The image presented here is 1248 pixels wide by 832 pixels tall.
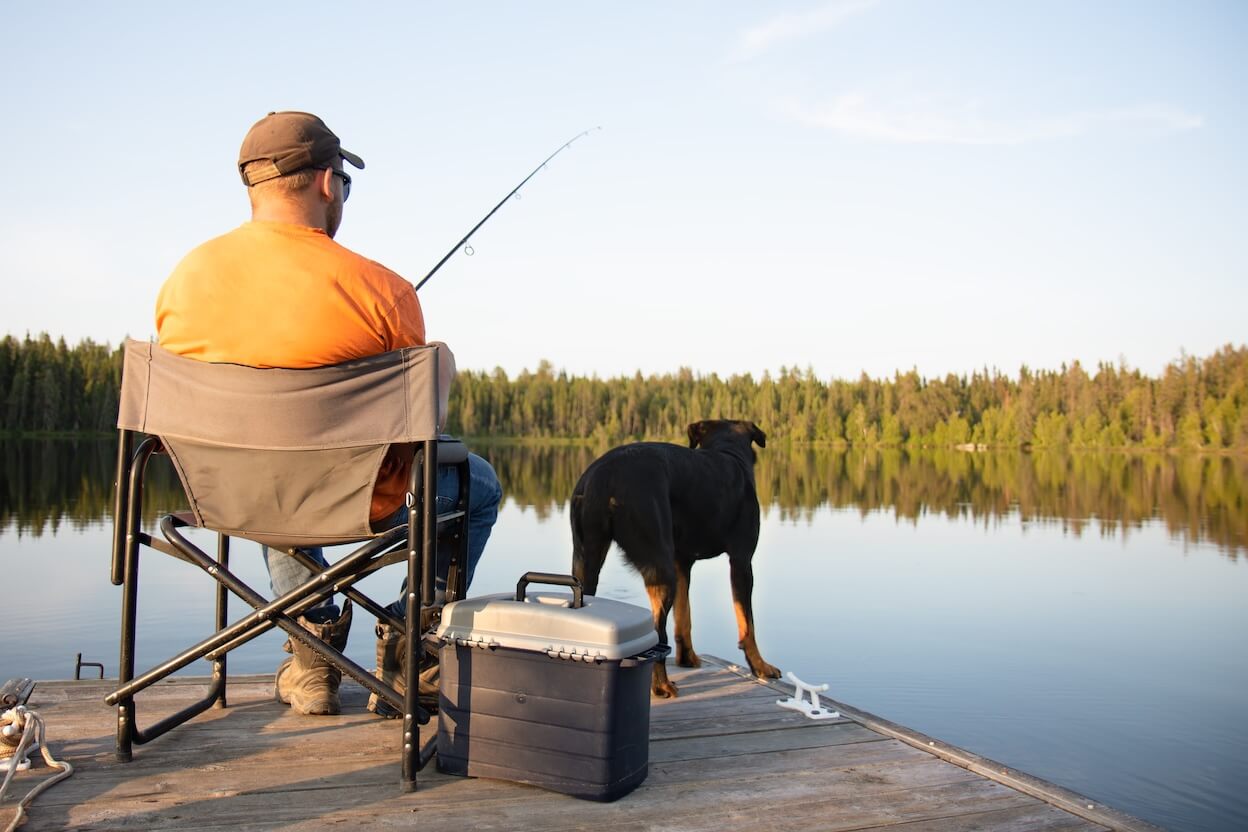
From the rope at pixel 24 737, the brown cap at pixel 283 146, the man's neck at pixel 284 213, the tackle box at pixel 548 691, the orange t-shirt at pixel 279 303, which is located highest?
the brown cap at pixel 283 146

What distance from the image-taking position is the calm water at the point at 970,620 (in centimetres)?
686

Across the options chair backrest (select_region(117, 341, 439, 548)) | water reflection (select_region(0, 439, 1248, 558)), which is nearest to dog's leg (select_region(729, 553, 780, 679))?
chair backrest (select_region(117, 341, 439, 548))

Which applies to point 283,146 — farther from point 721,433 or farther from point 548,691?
point 721,433

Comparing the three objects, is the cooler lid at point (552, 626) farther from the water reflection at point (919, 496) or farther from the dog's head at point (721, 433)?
the water reflection at point (919, 496)

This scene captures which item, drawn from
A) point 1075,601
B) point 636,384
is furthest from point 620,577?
point 636,384

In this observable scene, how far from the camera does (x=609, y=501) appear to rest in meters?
4.26

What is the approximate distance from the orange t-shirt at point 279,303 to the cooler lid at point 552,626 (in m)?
0.79

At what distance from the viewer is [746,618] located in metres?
4.77

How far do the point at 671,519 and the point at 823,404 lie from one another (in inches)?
4389

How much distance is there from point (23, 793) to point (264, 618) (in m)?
0.72

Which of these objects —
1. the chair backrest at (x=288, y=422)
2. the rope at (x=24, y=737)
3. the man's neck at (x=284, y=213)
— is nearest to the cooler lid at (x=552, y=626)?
the chair backrest at (x=288, y=422)

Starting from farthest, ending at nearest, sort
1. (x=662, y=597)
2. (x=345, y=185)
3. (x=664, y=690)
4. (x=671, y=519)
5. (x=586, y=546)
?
1. (x=671, y=519)
2. (x=586, y=546)
3. (x=662, y=597)
4. (x=664, y=690)
5. (x=345, y=185)

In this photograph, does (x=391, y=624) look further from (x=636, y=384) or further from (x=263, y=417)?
(x=636, y=384)

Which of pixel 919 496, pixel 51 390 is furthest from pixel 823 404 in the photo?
pixel 919 496
